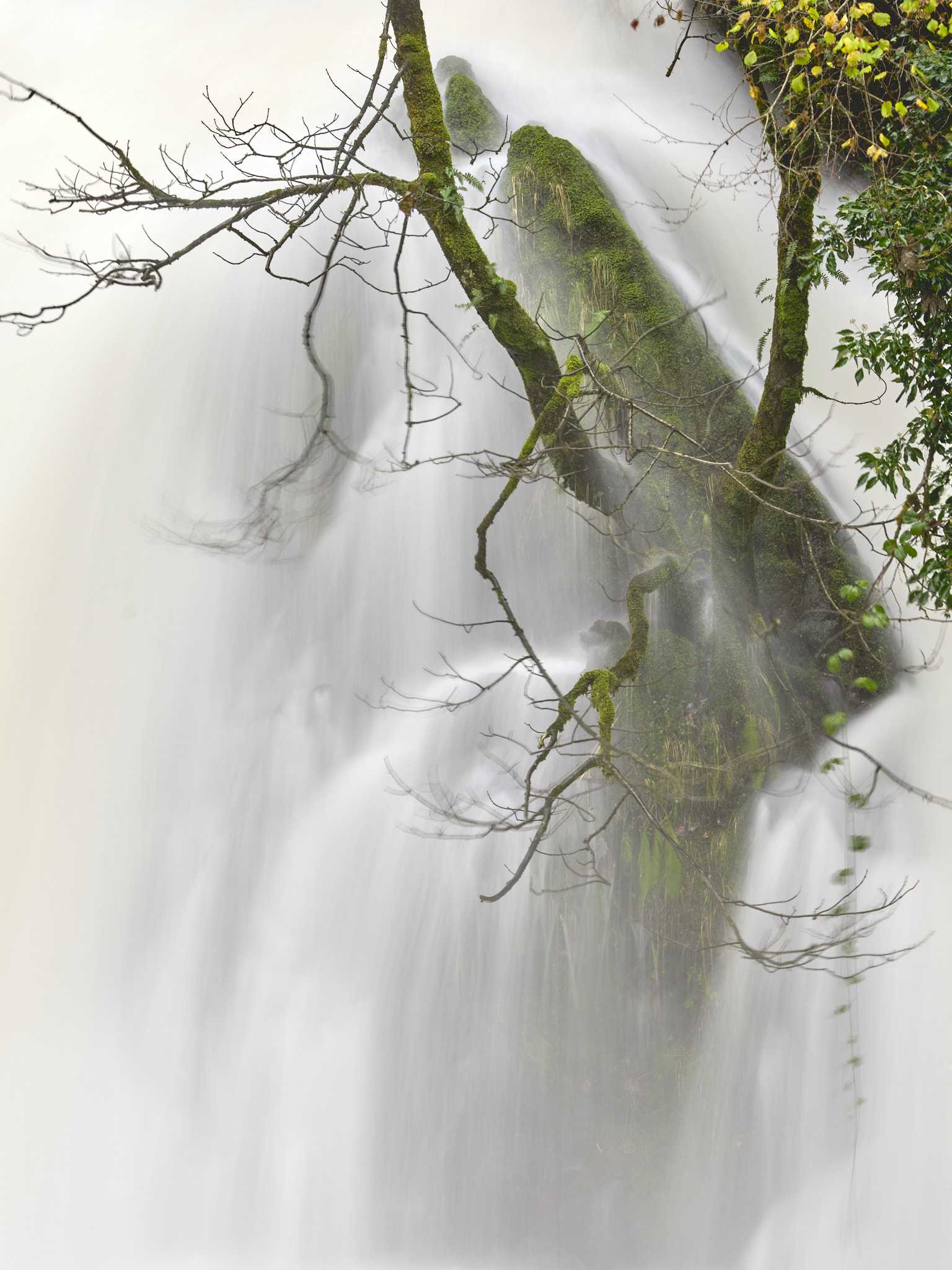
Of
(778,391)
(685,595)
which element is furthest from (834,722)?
(778,391)

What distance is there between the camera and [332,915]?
5.09m

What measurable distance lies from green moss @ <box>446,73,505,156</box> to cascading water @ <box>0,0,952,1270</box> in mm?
985

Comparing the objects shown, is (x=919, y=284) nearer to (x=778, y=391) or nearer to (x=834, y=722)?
(x=778, y=391)

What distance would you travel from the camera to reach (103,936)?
5223 mm

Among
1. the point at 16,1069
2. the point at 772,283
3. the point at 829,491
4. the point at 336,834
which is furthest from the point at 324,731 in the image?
the point at 772,283

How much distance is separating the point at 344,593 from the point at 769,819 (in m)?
2.44

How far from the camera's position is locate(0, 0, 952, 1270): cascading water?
15.5 feet

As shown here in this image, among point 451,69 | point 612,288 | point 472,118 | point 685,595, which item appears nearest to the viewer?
point 685,595

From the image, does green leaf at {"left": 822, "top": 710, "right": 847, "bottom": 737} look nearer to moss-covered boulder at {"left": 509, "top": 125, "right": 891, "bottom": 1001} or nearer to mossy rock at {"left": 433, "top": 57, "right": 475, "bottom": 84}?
moss-covered boulder at {"left": 509, "top": 125, "right": 891, "bottom": 1001}

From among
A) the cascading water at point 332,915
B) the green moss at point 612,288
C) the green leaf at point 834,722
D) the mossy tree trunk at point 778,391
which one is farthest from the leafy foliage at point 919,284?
the cascading water at point 332,915

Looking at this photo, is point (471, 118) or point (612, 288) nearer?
point (612, 288)

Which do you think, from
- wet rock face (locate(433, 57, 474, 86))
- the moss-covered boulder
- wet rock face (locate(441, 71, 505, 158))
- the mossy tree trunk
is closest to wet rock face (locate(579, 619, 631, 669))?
the moss-covered boulder

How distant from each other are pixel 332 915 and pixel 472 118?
201 inches

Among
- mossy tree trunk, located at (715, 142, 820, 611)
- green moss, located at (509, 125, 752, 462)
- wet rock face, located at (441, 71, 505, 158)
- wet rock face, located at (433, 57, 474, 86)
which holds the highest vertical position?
wet rock face, located at (433, 57, 474, 86)
